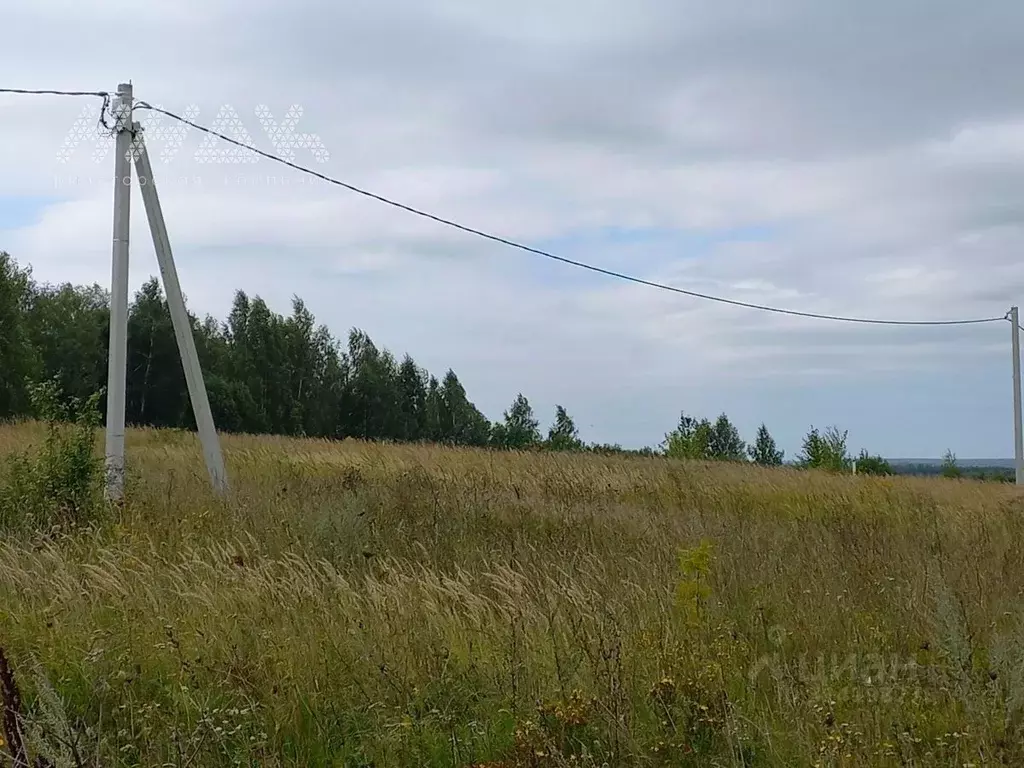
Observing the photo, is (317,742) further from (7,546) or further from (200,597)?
(7,546)

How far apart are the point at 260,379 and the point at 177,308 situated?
160 ft

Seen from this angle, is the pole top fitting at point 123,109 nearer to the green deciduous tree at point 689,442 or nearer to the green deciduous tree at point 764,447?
the green deciduous tree at point 689,442


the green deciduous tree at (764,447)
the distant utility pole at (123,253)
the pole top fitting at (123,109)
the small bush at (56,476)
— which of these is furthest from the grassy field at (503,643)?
the green deciduous tree at (764,447)

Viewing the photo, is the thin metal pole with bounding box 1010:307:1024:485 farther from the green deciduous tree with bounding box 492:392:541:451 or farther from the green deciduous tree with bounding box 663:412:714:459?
the green deciduous tree with bounding box 492:392:541:451

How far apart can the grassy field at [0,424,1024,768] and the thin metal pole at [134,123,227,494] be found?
44.7 inches

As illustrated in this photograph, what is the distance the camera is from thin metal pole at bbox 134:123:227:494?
27.9 feet

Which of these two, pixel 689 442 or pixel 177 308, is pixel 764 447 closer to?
pixel 689 442

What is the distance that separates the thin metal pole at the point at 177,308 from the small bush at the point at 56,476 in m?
1.10

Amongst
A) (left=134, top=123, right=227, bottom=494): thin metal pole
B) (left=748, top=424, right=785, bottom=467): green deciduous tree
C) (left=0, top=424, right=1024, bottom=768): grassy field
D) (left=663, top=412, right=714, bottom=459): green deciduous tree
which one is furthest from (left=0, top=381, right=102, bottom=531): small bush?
(left=748, top=424, right=785, bottom=467): green deciduous tree

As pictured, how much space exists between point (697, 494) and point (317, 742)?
8505 mm

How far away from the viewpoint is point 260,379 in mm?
55656

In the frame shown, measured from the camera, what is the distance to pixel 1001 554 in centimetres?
671

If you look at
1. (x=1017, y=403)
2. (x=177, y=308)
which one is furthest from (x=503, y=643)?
(x=1017, y=403)

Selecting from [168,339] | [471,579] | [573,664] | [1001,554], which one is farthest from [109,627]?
[168,339]
